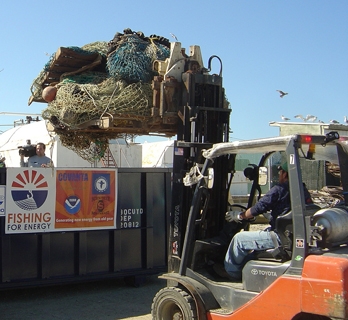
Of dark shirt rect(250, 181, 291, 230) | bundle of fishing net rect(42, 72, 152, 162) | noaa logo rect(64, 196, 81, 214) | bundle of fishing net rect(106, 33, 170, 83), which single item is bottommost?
noaa logo rect(64, 196, 81, 214)

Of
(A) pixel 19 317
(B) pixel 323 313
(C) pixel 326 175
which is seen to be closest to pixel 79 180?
(A) pixel 19 317

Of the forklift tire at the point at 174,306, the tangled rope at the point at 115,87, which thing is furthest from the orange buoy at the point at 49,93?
the forklift tire at the point at 174,306

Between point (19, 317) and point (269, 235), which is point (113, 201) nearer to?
point (19, 317)

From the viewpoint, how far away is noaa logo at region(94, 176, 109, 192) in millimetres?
9211

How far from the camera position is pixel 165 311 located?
6211 millimetres

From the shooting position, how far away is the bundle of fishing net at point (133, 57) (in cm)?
792

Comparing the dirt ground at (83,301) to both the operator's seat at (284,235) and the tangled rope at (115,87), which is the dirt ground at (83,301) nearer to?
the tangled rope at (115,87)

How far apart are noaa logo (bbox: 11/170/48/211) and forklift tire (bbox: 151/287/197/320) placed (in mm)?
3308

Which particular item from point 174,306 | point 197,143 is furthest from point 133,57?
point 174,306

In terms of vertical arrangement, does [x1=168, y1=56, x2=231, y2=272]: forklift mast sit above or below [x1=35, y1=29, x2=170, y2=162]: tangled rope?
below

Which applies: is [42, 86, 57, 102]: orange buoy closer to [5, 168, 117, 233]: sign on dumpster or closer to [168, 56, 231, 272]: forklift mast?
[5, 168, 117, 233]: sign on dumpster

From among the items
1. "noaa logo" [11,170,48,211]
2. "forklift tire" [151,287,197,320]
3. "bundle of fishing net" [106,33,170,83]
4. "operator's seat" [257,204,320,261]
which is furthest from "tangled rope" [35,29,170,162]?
"operator's seat" [257,204,320,261]

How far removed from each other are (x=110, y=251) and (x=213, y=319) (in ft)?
12.5

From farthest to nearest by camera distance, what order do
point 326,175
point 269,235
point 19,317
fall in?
1. point 326,175
2. point 19,317
3. point 269,235
